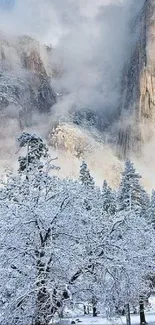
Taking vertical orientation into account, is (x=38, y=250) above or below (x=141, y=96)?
below

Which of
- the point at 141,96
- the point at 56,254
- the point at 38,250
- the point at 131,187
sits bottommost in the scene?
the point at 56,254

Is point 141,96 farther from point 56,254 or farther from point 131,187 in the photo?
point 56,254

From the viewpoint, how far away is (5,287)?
18.3 meters

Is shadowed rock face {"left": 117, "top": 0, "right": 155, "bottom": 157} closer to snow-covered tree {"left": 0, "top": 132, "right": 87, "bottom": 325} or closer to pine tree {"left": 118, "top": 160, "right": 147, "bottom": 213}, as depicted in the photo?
pine tree {"left": 118, "top": 160, "right": 147, "bottom": 213}

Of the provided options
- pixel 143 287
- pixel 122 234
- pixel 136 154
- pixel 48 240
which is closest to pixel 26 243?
pixel 48 240

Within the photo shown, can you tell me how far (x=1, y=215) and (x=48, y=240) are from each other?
191 cm

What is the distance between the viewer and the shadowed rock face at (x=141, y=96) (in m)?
180

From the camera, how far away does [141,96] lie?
184 m

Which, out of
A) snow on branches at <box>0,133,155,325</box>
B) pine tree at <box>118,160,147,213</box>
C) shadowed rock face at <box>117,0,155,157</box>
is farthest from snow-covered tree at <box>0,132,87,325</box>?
shadowed rock face at <box>117,0,155,157</box>

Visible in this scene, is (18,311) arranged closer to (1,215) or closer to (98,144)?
(1,215)

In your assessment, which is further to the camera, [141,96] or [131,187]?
[141,96]

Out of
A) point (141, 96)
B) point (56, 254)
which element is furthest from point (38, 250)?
point (141, 96)

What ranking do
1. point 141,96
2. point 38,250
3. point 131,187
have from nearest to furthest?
point 38,250
point 131,187
point 141,96

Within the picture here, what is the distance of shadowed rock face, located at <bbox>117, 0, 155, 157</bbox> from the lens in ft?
590
